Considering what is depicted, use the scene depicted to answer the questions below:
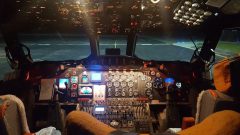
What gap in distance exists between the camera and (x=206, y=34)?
17.0ft

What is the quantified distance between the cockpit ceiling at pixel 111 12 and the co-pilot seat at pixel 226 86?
0.76 m

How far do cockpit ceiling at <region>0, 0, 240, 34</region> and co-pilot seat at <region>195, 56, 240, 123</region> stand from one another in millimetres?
764

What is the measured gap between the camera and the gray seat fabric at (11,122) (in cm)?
216

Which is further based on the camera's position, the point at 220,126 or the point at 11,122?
the point at 11,122

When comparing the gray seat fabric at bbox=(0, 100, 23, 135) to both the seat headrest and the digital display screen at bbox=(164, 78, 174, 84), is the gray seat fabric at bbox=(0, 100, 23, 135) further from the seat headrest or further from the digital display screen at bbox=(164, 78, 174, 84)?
the digital display screen at bbox=(164, 78, 174, 84)

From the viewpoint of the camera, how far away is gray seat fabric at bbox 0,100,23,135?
2.16 metres

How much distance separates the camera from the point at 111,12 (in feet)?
12.6

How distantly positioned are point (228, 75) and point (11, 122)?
5.41 feet

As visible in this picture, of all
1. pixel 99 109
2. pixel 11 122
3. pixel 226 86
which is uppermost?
pixel 226 86

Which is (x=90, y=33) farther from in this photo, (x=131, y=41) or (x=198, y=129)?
(x=198, y=129)

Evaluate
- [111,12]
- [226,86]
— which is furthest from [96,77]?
[226,86]

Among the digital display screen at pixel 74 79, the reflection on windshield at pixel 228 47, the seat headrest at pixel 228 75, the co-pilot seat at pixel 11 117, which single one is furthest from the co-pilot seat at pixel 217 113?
the reflection on windshield at pixel 228 47

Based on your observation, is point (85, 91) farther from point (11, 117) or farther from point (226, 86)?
point (226, 86)

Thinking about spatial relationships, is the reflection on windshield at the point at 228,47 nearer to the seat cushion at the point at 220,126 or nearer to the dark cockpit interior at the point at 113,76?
the dark cockpit interior at the point at 113,76
